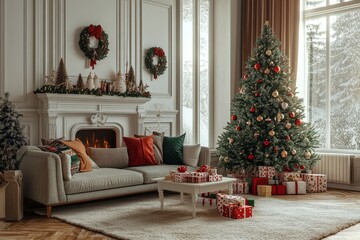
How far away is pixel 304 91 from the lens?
7641 mm

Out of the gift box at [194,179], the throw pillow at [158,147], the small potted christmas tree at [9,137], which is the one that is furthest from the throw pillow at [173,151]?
the small potted christmas tree at [9,137]

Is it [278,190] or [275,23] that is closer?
[278,190]

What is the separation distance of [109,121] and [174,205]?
1.90m

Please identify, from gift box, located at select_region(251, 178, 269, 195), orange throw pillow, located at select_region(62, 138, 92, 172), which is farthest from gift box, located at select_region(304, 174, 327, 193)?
orange throw pillow, located at select_region(62, 138, 92, 172)

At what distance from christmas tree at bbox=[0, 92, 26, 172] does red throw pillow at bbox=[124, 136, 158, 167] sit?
5.26ft

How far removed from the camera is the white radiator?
267 inches

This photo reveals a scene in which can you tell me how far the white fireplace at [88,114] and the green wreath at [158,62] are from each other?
1.97 feet

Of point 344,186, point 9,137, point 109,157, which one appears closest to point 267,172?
point 344,186

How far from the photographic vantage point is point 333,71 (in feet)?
24.0

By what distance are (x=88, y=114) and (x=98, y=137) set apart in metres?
0.45

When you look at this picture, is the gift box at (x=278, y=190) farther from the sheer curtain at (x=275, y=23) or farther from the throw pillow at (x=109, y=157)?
the throw pillow at (x=109, y=157)

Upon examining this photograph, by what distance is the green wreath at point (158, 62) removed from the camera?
7160mm

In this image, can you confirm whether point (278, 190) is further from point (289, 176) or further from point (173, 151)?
point (173, 151)

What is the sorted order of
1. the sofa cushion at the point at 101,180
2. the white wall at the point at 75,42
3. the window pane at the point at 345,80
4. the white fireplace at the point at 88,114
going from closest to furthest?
the sofa cushion at the point at 101,180 < the white wall at the point at 75,42 < the white fireplace at the point at 88,114 < the window pane at the point at 345,80
